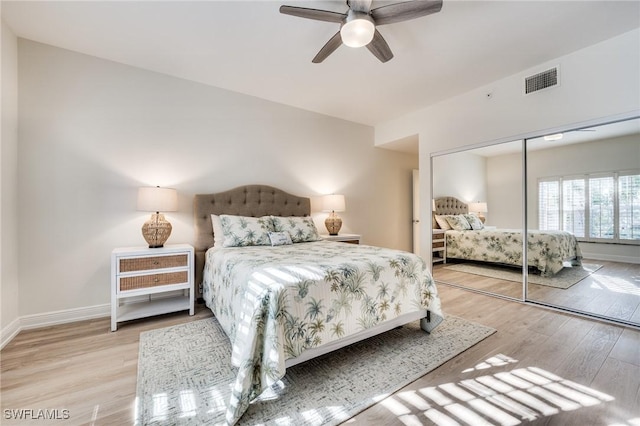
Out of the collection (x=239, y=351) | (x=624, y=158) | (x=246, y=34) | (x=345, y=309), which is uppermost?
(x=246, y=34)

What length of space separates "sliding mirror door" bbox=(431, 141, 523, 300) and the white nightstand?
3.58 meters

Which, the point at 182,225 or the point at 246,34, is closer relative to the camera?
the point at 246,34

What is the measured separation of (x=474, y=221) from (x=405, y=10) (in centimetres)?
302

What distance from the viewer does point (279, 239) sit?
3.02 m

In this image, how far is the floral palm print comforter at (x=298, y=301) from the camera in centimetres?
137

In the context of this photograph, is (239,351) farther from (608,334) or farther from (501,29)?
(501,29)

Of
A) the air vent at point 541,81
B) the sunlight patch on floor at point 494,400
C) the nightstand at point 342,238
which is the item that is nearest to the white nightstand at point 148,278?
the nightstand at point 342,238

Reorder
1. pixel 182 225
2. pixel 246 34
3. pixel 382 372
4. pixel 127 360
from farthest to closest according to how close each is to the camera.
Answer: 1. pixel 182 225
2. pixel 246 34
3. pixel 127 360
4. pixel 382 372

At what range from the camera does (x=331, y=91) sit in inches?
138

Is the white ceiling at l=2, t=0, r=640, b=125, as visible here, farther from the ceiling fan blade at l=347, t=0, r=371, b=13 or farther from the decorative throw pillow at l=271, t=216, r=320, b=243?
the decorative throw pillow at l=271, t=216, r=320, b=243

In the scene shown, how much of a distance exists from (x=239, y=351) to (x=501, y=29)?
3.40 metres

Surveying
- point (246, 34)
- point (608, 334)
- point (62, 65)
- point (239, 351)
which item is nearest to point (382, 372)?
point (239, 351)

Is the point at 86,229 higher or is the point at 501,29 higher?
the point at 501,29

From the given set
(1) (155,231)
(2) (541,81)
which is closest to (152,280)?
(1) (155,231)
